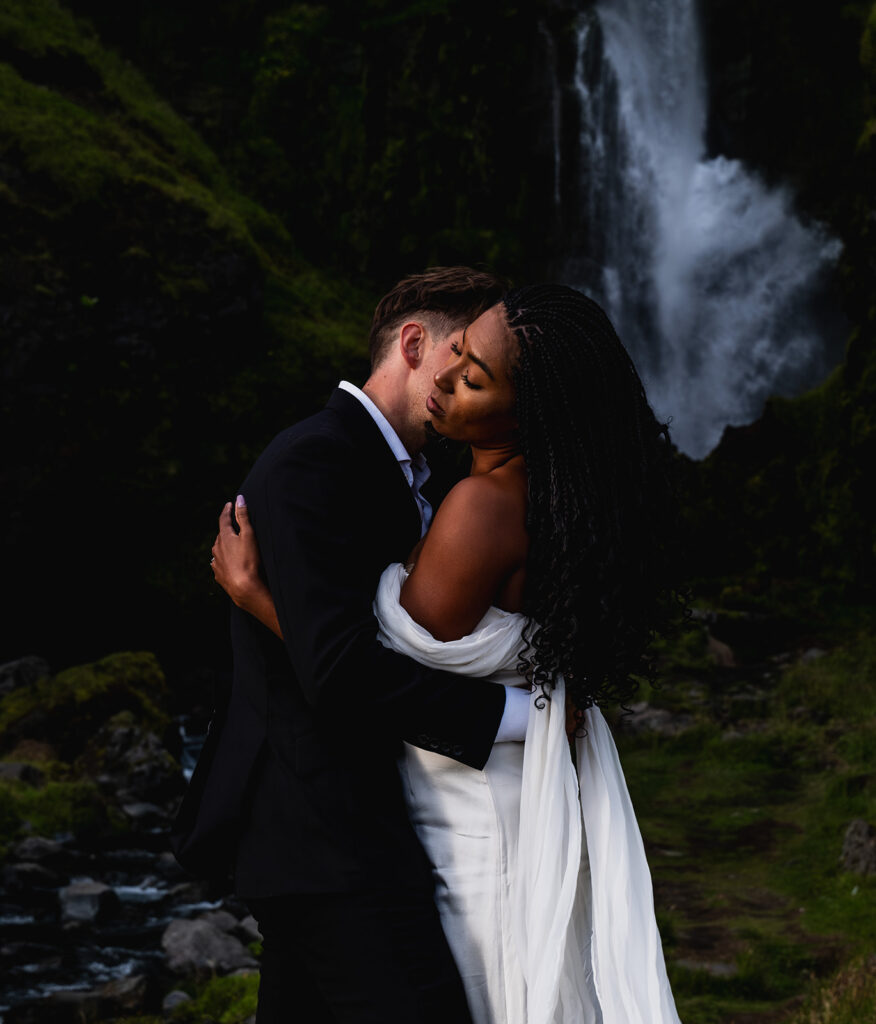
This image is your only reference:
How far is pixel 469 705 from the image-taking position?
2.30m

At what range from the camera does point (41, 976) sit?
710 centimetres

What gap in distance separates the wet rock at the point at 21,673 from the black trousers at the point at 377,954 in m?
10.8

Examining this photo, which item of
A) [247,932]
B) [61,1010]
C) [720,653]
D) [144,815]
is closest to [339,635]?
[61,1010]

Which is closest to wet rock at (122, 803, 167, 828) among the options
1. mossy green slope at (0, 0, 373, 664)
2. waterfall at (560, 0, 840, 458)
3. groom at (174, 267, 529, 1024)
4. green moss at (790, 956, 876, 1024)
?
mossy green slope at (0, 0, 373, 664)

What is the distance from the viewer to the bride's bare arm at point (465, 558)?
2291 millimetres

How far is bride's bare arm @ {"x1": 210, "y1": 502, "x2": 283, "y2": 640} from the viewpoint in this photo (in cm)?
243

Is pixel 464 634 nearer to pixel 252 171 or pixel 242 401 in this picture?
pixel 242 401

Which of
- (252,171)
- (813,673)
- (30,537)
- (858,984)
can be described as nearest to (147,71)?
(252,171)

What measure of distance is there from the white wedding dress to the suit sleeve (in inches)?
2.7

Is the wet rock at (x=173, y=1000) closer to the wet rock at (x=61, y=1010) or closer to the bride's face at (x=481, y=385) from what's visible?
the wet rock at (x=61, y=1010)

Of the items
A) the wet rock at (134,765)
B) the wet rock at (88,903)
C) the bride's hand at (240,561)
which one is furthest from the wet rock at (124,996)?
the bride's hand at (240,561)

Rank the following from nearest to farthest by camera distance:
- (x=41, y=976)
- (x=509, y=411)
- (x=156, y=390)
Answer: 1. (x=509, y=411)
2. (x=41, y=976)
3. (x=156, y=390)

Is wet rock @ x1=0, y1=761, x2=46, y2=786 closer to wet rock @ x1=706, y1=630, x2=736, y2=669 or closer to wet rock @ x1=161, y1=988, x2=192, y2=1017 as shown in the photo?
wet rock @ x1=161, y1=988, x2=192, y2=1017

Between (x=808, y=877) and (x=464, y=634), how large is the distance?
6.52 m
